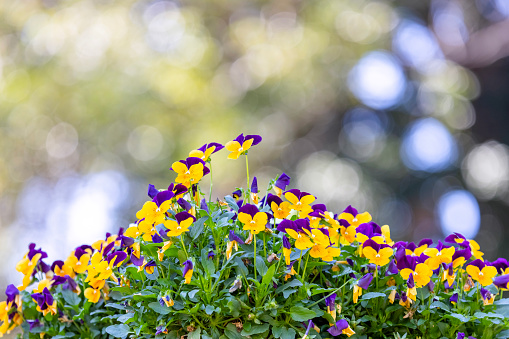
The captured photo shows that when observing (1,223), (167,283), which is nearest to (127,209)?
(1,223)

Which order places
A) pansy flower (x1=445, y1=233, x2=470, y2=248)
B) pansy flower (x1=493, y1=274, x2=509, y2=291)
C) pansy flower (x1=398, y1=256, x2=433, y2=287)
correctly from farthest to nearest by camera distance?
pansy flower (x1=445, y1=233, x2=470, y2=248), pansy flower (x1=493, y1=274, x2=509, y2=291), pansy flower (x1=398, y1=256, x2=433, y2=287)

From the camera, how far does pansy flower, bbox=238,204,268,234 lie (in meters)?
1.00

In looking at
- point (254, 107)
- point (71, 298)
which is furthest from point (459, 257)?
point (254, 107)

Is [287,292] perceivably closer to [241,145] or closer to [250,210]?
[250,210]

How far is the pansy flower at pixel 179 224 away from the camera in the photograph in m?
1.02

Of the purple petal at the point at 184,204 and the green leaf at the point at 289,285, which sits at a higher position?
the purple petal at the point at 184,204

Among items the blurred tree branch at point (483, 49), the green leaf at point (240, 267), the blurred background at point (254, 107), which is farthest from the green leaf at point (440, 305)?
the blurred tree branch at point (483, 49)

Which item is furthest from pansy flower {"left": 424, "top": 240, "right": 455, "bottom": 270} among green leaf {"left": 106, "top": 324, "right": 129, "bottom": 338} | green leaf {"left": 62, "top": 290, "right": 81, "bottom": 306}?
green leaf {"left": 62, "top": 290, "right": 81, "bottom": 306}

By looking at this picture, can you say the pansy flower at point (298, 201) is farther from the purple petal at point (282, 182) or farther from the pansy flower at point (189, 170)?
the pansy flower at point (189, 170)

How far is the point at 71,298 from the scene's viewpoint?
129 cm

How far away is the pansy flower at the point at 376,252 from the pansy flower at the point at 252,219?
0.26m

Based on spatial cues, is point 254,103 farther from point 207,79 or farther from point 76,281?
point 76,281

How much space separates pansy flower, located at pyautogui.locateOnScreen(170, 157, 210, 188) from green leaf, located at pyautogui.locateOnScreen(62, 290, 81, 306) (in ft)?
1.53

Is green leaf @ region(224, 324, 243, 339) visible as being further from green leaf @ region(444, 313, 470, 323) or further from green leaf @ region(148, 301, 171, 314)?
green leaf @ region(444, 313, 470, 323)
